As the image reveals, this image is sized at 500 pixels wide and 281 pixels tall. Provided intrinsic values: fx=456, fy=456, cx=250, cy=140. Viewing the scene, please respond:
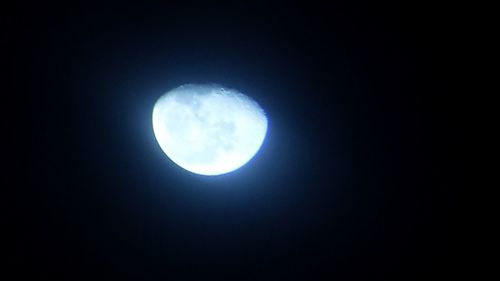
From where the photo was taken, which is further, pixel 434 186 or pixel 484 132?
pixel 434 186

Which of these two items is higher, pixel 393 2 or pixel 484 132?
pixel 393 2

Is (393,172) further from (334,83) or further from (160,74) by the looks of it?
(160,74)

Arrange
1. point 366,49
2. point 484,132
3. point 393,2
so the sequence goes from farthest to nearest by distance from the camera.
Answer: point 484,132 < point 366,49 < point 393,2

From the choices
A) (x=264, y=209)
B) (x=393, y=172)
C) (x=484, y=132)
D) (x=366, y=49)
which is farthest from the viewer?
(x=264, y=209)

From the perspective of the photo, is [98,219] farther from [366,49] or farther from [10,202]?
[366,49]

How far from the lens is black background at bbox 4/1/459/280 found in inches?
89.6

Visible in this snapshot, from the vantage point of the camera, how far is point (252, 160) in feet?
8.54

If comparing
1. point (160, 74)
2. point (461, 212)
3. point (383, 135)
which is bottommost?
point (461, 212)

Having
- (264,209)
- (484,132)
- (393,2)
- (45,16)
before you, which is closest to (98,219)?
(264,209)

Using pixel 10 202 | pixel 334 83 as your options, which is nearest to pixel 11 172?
pixel 10 202

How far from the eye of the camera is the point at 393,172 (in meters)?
2.66

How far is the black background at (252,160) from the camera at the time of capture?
2.28 metres

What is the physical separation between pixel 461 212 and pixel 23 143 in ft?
8.66

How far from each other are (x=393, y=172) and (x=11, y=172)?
226 centimetres
